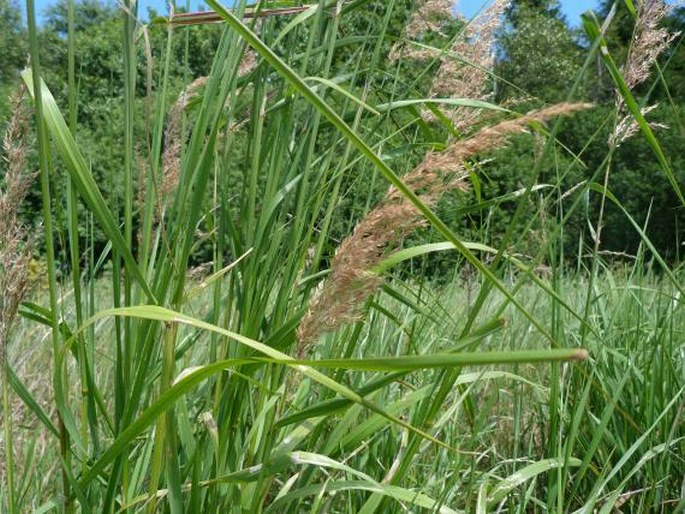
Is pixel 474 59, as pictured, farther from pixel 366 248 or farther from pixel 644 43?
pixel 366 248

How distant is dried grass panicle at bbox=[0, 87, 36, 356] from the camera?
96 centimetres

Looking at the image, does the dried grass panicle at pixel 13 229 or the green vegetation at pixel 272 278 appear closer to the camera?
the green vegetation at pixel 272 278

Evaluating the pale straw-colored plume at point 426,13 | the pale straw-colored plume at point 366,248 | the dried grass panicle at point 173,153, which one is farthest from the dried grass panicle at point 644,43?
the dried grass panicle at point 173,153

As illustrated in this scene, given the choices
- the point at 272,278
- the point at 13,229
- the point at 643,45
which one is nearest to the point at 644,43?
the point at 643,45

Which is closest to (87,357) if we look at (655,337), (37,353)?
(655,337)

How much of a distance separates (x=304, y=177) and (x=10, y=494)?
54 cm

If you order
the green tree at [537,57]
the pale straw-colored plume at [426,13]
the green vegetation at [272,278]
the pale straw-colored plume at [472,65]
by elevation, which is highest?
the green tree at [537,57]

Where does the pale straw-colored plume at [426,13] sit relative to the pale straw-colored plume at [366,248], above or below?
above

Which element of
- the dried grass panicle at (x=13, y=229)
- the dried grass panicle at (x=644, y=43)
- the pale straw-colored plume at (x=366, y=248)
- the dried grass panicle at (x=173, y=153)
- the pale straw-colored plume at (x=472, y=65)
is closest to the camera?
the pale straw-colored plume at (x=366, y=248)

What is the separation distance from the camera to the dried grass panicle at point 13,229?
37.9 inches

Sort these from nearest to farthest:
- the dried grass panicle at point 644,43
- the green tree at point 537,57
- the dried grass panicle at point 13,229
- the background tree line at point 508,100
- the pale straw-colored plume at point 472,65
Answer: the dried grass panicle at point 13,229
the dried grass panicle at point 644,43
the pale straw-colored plume at point 472,65
the background tree line at point 508,100
the green tree at point 537,57

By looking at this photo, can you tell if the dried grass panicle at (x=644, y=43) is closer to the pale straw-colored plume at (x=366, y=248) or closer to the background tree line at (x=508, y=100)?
the background tree line at (x=508, y=100)

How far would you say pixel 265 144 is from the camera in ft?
4.15

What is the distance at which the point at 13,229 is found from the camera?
1.00 meters
